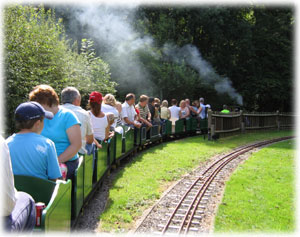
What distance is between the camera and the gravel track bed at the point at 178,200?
4895 millimetres

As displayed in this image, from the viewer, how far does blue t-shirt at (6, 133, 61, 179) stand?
3.17m

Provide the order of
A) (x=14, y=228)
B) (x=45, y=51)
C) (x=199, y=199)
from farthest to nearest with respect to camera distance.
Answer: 1. (x=45, y=51)
2. (x=199, y=199)
3. (x=14, y=228)

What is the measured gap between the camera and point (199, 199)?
6.30m

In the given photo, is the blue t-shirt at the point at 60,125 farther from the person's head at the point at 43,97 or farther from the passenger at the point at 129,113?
the passenger at the point at 129,113

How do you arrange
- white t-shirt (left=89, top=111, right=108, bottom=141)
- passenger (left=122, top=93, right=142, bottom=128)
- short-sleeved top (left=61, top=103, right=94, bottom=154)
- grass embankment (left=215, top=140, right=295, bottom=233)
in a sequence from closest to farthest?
short-sleeved top (left=61, top=103, right=94, bottom=154)
grass embankment (left=215, top=140, right=295, bottom=233)
white t-shirt (left=89, top=111, right=108, bottom=141)
passenger (left=122, top=93, right=142, bottom=128)

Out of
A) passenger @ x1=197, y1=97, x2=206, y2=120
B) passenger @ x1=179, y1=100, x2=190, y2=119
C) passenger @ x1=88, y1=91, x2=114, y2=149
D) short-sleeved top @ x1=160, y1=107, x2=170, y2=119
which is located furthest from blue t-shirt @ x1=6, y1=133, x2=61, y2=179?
passenger @ x1=197, y1=97, x2=206, y2=120

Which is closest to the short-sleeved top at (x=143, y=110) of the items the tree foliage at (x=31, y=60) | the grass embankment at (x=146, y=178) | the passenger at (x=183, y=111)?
the grass embankment at (x=146, y=178)

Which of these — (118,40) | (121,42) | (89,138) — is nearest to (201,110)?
(121,42)

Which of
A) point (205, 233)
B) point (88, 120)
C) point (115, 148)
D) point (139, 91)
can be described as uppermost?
point (139, 91)

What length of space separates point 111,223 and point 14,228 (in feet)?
8.47

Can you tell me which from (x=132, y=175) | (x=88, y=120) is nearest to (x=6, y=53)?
(x=132, y=175)

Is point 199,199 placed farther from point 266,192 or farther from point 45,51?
point 45,51

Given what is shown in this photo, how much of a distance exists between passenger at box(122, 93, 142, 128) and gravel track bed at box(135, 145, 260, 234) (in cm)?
247

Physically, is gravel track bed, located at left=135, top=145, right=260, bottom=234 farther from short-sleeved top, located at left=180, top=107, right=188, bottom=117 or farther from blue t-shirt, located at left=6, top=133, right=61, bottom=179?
short-sleeved top, located at left=180, top=107, right=188, bottom=117
